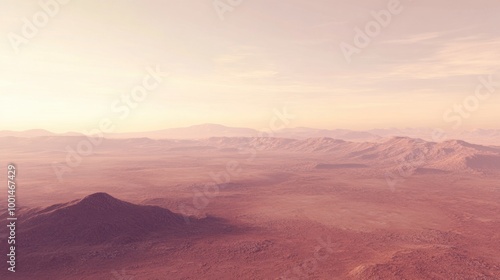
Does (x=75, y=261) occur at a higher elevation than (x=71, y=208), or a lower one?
lower

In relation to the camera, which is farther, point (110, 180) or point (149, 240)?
point (110, 180)

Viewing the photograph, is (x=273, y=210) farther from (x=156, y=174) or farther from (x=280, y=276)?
(x=156, y=174)

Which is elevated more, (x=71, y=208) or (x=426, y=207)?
(x=71, y=208)

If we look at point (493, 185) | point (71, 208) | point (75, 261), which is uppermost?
point (71, 208)

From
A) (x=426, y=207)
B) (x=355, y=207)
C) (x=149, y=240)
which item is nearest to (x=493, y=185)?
(x=426, y=207)

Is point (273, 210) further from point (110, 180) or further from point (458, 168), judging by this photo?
point (458, 168)

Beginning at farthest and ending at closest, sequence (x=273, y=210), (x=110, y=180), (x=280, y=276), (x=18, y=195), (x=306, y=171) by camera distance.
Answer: (x=306, y=171), (x=110, y=180), (x=18, y=195), (x=273, y=210), (x=280, y=276)

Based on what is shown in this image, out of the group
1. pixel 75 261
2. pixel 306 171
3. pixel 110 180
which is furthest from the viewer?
pixel 306 171

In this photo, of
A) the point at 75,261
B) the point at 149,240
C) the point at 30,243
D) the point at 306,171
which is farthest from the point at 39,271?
the point at 306,171

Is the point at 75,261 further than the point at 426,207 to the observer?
No
